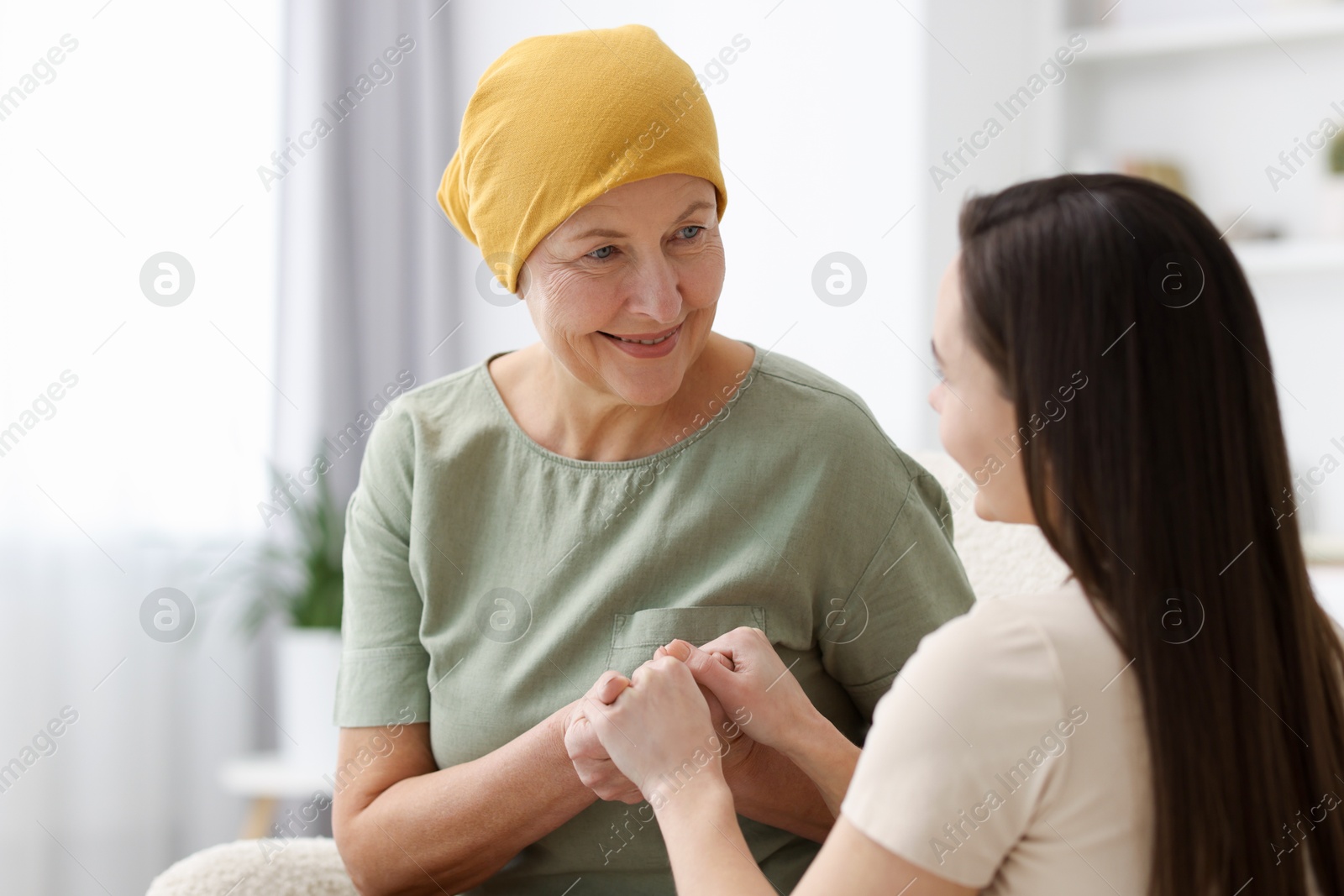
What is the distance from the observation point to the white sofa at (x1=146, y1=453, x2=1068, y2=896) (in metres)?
1.19

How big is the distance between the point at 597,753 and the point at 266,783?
1551mm

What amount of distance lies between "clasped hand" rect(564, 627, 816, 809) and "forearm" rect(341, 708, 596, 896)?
6cm

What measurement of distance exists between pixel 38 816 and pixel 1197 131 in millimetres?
3115

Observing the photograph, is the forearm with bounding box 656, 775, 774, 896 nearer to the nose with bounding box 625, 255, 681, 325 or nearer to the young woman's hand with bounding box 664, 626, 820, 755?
the young woman's hand with bounding box 664, 626, 820, 755

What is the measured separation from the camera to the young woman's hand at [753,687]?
→ 3.57 ft

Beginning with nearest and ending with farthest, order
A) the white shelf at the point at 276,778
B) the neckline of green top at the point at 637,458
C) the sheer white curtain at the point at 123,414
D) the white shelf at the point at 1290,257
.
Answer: the neckline of green top at the point at 637,458
the sheer white curtain at the point at 123,414
the white shelf at the point at 276,778
the white shelf at the point at 1290,257

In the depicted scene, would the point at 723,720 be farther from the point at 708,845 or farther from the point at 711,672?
the point at 708,845

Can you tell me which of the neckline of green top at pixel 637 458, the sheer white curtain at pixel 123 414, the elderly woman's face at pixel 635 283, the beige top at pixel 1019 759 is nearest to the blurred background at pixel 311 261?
the sheer white curtain at pixel 123 414

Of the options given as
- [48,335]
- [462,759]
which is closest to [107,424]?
[48,335]

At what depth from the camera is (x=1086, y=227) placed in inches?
29.6

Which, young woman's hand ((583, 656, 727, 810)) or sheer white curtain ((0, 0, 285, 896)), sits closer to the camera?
young woman's hand ((583, 656, 727, 810))

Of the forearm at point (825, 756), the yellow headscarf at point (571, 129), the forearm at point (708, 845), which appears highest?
the yellow headscarf at point (571, 129)

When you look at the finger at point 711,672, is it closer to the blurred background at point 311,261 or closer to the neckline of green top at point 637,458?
the neckline of green top at point 637,458

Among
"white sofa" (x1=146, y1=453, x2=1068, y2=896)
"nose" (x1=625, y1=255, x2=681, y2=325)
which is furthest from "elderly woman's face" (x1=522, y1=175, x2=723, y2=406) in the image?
"white sofa" (x1=146, y1=453, x2=1068, y2=896)
